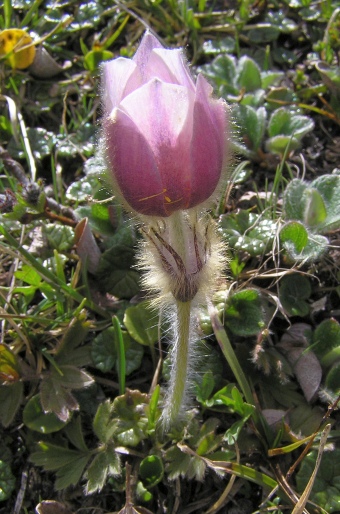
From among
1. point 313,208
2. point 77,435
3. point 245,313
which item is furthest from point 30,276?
point 313,208

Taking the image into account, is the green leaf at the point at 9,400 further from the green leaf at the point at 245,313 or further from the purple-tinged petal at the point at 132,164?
the purple-tinged petal at the point at 132,164

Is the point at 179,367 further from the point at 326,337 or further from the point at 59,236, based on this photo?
the point at 59,236

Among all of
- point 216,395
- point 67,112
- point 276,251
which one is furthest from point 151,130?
point 67,112

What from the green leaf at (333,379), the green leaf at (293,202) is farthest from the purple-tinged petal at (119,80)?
the green leaf at (333,379)

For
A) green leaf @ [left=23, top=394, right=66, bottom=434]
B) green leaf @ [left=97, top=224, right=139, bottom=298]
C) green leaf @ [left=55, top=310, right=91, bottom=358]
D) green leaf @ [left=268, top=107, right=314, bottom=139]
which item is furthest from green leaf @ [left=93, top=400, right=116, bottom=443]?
green leaf @ [left=268, top=107, right=314, bottom=139]

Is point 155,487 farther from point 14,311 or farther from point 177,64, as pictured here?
point 177,64
